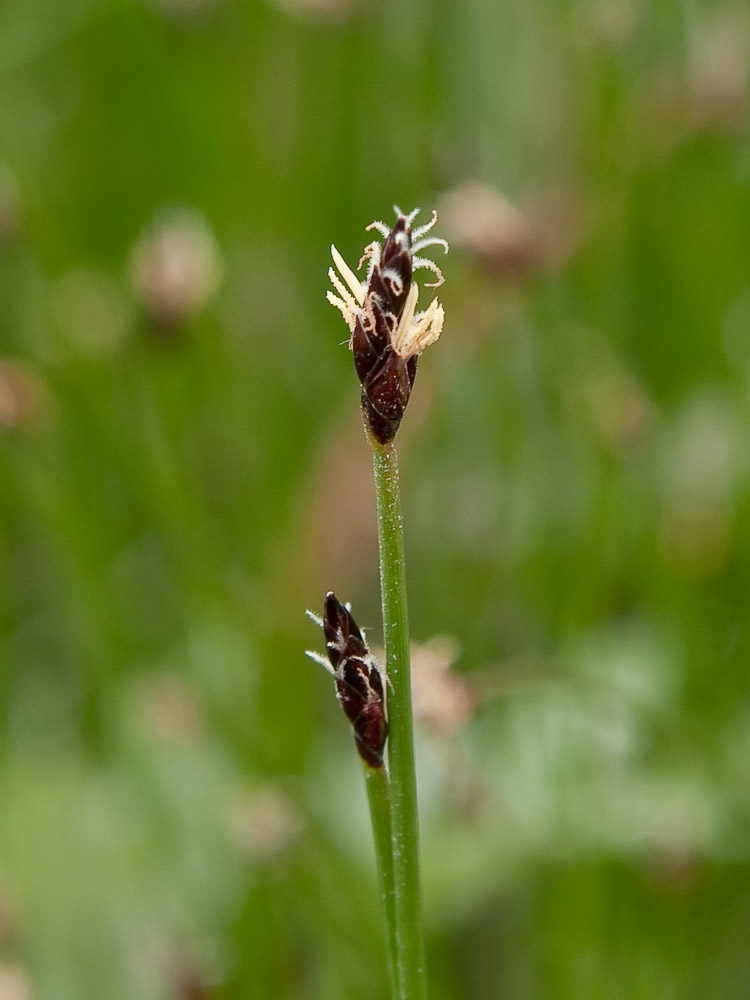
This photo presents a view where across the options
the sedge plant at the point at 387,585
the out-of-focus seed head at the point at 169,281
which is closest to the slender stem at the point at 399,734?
the sedge plant at the point at 387,585

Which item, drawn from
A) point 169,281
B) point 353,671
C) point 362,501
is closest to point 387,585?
point 353,671

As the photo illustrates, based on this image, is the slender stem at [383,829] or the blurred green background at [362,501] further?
the blurred green background at [362,501]

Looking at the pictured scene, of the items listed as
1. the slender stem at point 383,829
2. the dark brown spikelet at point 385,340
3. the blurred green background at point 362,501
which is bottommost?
the slender stem at point 383,829

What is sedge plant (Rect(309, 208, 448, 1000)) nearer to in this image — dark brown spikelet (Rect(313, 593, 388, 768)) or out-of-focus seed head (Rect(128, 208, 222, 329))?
dark brown spikelet (Rect(313, 593, 388, 768))

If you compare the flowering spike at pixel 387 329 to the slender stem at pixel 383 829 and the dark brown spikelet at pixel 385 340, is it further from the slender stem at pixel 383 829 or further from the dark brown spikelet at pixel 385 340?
the slender stem at pixel 383 829

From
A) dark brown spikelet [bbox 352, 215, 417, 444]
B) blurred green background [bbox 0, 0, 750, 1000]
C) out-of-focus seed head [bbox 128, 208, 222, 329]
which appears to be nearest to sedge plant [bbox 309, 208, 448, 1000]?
dark brown spikelet [bbox 352, 215, 417, 444]

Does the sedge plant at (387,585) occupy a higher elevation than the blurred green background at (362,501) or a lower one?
lower

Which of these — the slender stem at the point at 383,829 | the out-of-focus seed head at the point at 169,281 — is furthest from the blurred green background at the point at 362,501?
the slender stem at the point at 383,829

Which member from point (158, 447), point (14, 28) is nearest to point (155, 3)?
point (14, 28)
